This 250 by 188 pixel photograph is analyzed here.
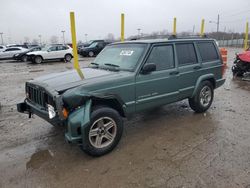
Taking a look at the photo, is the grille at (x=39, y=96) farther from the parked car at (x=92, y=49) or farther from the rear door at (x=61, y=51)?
the parked car at (x=92, y=49)

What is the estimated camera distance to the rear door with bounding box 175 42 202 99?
480 centimetres

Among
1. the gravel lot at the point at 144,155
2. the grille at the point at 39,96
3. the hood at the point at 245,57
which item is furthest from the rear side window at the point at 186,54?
the hood at the point at 245,57

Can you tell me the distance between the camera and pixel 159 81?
14.1ft

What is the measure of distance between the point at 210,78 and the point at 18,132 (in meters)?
4.81

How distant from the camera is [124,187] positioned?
279cm

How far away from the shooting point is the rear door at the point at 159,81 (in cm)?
407

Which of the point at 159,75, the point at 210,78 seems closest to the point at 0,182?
the point at 159,75

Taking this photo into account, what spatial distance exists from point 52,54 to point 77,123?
18.0m

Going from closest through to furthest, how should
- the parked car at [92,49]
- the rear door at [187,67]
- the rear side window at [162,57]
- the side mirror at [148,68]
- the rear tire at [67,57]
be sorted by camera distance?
the side mirror at [148,68], the rear side window at [162,57], the rear door at [187,67], the rear tire at [67,57], the parked car at [92,49]

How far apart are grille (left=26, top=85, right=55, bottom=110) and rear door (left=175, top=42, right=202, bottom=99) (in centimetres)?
279

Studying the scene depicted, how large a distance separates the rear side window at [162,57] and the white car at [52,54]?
16877 mm

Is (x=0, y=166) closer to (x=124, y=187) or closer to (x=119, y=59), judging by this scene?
(x=124, y=187)

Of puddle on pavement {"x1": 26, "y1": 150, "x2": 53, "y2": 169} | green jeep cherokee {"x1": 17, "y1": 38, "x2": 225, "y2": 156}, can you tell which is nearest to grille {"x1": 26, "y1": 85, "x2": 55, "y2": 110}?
green jeep cherokee {"x1": 17, "y1": 38, "x2": 225, "y2": 156}

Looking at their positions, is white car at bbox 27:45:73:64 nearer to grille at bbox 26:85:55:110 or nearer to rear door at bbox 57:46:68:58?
rear door at bbox 57:46:68:58
